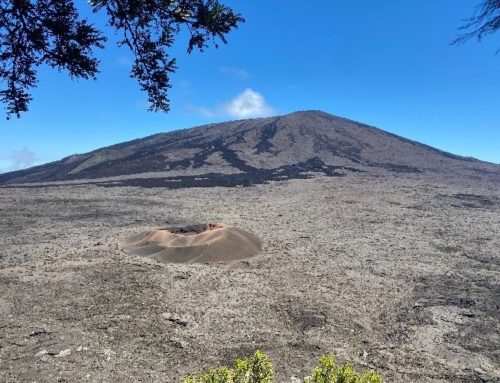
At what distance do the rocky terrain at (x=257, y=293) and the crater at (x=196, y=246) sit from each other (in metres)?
0.56

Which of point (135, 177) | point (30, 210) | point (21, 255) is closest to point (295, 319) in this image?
point (21, 255)

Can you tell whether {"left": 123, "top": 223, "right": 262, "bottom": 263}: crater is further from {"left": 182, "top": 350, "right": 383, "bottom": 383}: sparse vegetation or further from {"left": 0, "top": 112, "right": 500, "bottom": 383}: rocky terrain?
{"left": 182, "top": 350, "right": 383, "bottom": 383}: sparse vegetation

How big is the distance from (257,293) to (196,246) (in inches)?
163

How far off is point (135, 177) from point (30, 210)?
1907 cm

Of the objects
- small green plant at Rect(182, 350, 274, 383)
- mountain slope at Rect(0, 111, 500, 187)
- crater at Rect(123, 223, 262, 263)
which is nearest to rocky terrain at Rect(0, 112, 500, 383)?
crater at Rect(123, 223, 262, 263)

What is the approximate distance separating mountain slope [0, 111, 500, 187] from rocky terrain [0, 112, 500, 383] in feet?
51.2

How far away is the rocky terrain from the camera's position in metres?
8.14

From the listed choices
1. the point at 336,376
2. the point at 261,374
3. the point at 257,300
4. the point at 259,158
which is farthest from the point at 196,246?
the point at 259,158

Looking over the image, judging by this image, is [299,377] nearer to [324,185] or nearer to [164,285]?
[164,285]

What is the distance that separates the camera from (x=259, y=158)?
54.0m

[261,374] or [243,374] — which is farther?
[261,374]

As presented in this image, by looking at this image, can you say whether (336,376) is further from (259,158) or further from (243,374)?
(259,158)

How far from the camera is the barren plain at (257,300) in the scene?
808 centimetres

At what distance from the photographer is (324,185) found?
118 feet
